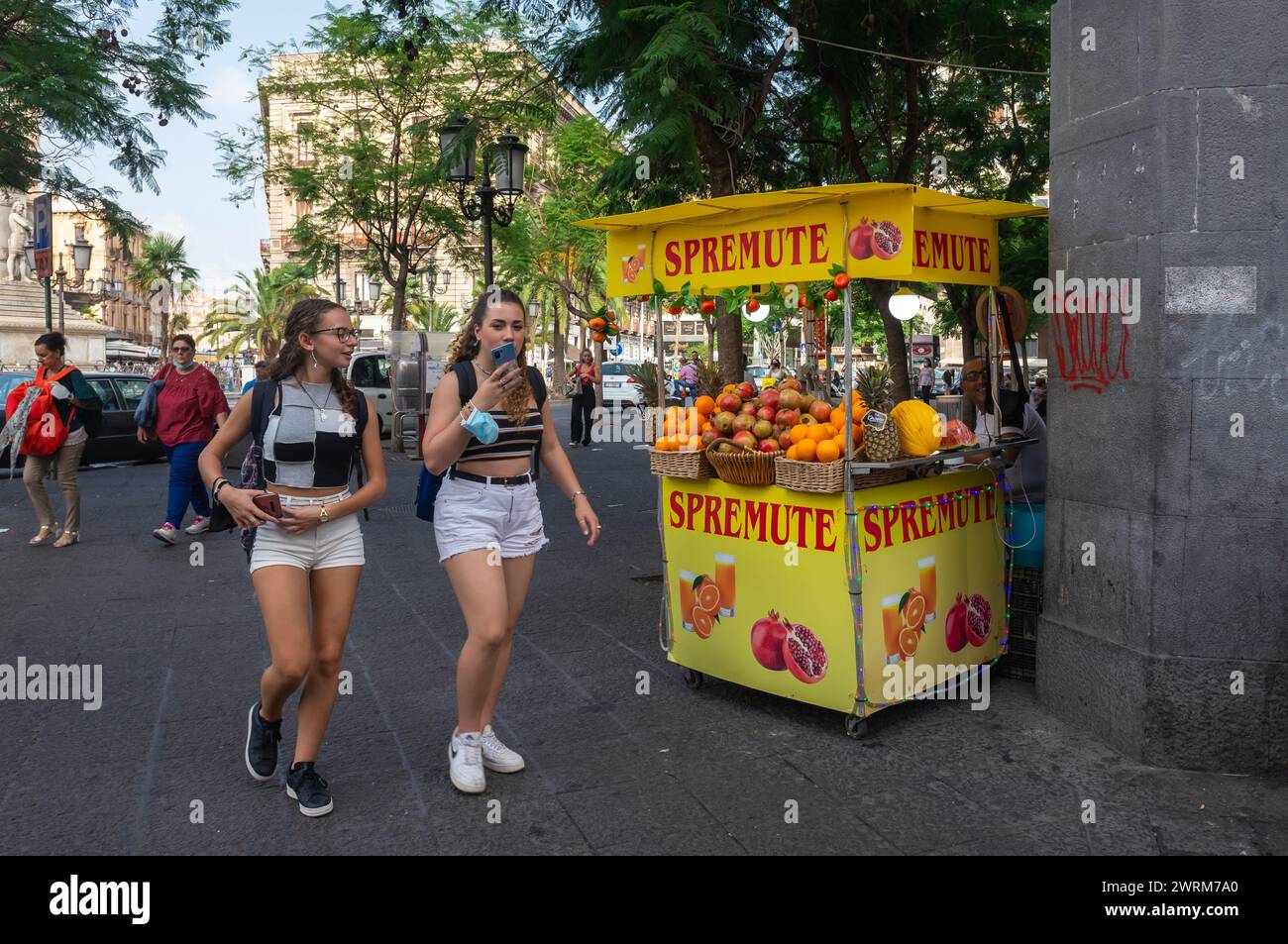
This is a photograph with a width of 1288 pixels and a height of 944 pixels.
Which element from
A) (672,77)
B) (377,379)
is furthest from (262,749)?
(377,379)

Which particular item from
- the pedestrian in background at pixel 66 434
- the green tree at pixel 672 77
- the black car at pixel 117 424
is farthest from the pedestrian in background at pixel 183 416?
the black car at pixel 117 424

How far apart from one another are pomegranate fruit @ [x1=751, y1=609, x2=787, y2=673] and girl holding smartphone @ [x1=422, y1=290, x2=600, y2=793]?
1202mm

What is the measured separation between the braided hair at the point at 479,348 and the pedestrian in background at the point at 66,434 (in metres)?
7.08

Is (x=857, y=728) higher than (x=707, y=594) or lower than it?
lower

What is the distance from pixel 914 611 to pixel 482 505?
6.94ft

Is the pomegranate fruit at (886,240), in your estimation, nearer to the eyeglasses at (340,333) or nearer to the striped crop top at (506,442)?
the striped crop top at (506,442)

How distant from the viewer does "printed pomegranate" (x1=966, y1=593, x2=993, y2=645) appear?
562cm

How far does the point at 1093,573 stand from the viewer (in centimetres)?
498

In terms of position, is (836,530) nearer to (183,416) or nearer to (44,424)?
(183,416)

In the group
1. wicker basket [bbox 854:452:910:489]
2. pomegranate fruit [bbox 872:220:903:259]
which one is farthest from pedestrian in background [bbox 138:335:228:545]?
pomegranate fruit [bbox 872:220:903:259]

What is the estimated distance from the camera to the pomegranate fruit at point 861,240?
4844 millimetres

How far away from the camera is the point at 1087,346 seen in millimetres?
4977

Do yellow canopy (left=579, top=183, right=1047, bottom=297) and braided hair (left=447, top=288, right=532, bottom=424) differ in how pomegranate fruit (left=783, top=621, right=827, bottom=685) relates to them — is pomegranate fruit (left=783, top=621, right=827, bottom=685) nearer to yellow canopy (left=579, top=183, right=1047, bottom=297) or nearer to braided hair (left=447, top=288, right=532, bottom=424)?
yellow canopy (left=579, top=183, right=1047, bottom=297)
